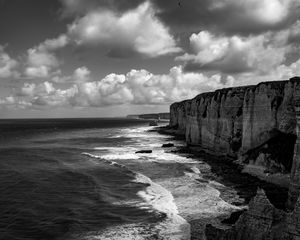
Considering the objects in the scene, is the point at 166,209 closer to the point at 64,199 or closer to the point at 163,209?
the point at 163,209

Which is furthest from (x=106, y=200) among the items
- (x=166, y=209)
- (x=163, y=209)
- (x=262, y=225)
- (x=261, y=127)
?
(x=261, y=127)

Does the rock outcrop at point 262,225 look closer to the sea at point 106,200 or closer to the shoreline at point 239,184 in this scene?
the shoreline at point 239,184

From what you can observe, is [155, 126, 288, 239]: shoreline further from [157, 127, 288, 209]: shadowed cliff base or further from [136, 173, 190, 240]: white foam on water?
[136, 173, 190, 240]: white foam on water

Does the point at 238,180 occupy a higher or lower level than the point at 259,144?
lower

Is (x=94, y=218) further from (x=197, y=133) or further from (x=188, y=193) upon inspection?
(x=197, y=133)

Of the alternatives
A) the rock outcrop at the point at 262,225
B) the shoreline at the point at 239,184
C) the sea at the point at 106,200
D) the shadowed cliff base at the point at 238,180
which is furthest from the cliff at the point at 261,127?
the rock outcrop at the point at 262,225

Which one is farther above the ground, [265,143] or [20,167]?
[265,143]

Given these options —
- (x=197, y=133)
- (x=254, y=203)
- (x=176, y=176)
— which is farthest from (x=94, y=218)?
(x=197, y=133)
